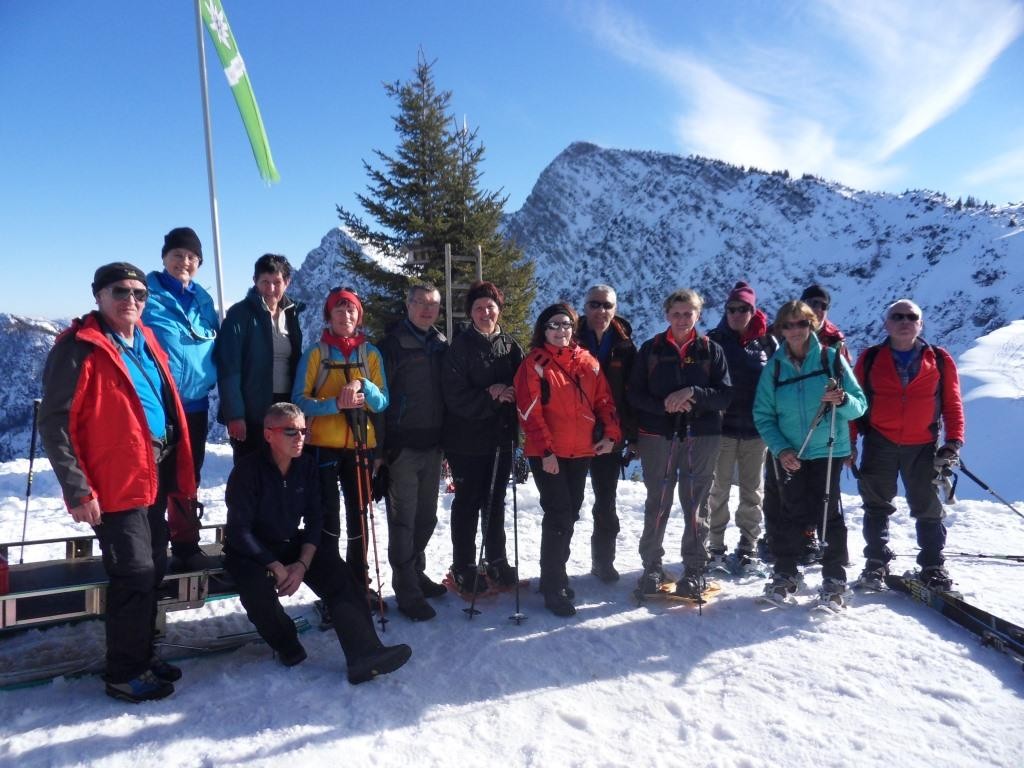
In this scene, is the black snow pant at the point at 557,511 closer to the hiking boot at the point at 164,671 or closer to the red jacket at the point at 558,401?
the red jacket at the point at 558,401

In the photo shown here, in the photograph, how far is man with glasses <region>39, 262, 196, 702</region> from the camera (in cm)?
295

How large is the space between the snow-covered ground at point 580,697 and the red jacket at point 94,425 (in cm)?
118

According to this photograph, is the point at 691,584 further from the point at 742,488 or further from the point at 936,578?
the point at 936,578

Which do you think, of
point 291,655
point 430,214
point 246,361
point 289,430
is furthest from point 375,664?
point 430,214

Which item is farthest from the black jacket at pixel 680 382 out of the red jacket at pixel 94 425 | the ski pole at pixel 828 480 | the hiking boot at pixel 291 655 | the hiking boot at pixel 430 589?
the red jacket at pixel 94 425

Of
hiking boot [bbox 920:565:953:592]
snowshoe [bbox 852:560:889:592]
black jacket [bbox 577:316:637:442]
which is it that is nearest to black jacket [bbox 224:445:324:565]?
black jacket [bbox 577:316:637:442]

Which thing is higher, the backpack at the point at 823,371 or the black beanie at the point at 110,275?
the black beanie at the point at 110,275

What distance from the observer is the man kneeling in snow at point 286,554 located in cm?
339

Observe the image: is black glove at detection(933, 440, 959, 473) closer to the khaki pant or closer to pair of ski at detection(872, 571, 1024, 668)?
pair of ski at detection(872, 571, 1024, 668)

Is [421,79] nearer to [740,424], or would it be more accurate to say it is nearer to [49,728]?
[740,424]

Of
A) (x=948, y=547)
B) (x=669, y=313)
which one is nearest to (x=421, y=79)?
(x=669, y=313)

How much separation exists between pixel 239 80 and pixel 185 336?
18.9 ft

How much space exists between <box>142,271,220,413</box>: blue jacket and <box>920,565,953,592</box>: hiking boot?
5692 mm

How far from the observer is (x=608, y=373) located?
15.6 ft
